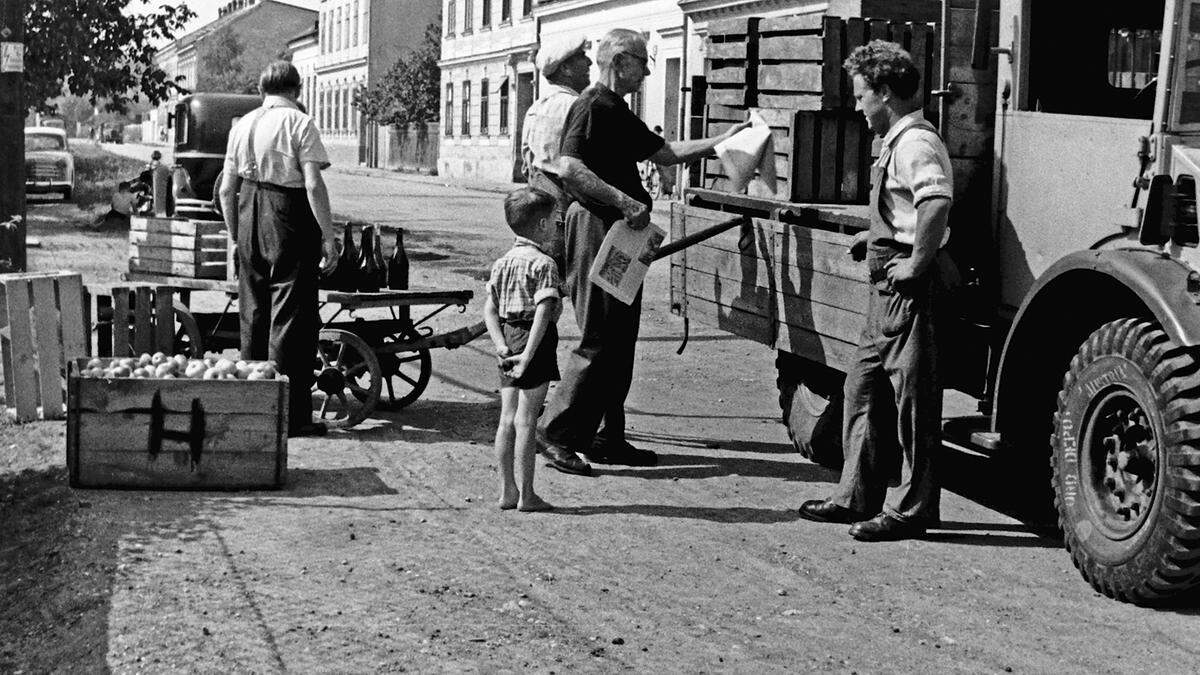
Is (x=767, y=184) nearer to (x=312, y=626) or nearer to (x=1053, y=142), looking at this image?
(x=1053, y=142)

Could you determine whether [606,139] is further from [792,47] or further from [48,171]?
[48,171]

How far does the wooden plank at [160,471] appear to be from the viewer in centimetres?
686

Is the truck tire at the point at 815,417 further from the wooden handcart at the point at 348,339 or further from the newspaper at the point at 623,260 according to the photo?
the wooden handcart at the point at 348,339

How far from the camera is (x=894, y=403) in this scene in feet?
21.7

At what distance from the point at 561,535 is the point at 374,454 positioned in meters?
1.88

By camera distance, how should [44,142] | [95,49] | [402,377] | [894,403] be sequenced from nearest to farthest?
[894,403] < [402,377] < [95,49] < [44,142]

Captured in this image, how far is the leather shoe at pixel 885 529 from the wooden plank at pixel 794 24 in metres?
2.39

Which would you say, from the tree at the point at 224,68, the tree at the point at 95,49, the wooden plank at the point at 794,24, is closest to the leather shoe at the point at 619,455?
the wooden plank at the point at 794,24

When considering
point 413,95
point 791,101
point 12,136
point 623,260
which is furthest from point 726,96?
point 413,95

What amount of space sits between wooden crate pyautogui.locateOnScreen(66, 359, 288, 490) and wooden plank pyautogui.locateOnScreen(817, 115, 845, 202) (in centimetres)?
268

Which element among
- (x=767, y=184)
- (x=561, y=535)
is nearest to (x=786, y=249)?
(x=767, y=184)

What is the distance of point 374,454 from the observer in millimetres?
7926

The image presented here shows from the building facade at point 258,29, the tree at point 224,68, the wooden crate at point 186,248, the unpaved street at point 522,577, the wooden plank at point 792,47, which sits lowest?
the unpaved street at point 522,577

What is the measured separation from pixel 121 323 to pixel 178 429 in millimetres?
2122
